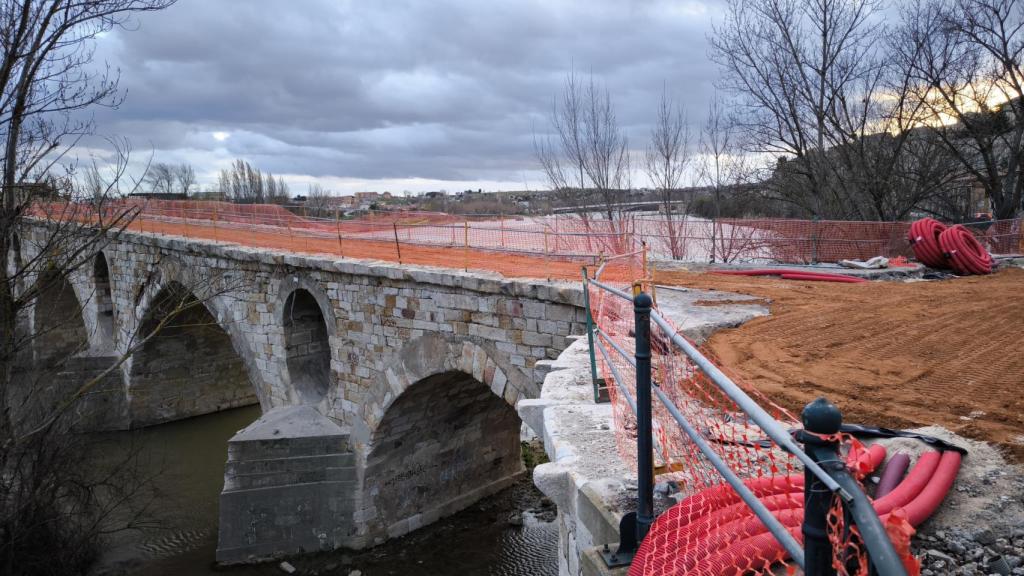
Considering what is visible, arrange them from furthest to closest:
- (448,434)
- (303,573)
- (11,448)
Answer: (448,434), (303,573), (11,448)

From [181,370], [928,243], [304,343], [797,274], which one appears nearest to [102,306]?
[181,370]

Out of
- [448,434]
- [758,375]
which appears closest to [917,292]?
[758,375]

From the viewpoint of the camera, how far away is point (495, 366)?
343 inches

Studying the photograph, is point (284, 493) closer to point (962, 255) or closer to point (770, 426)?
point (770, 426)

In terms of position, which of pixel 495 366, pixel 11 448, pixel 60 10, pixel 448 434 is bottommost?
pixel 448 434

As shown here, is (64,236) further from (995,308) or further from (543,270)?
(995,308)

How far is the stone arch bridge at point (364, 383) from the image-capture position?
864 centimetres

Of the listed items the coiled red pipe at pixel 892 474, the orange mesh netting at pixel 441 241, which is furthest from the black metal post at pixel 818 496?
the orange mesh netting at pixel 441 241

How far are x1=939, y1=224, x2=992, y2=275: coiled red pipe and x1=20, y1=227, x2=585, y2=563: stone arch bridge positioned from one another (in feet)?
22.1

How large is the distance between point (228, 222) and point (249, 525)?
9101 mm

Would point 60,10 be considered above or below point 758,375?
above

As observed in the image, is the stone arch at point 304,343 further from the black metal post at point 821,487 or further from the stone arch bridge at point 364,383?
the black metal post at point 821,487

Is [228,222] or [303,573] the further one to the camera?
[228,222]

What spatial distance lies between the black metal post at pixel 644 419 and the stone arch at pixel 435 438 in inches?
251
